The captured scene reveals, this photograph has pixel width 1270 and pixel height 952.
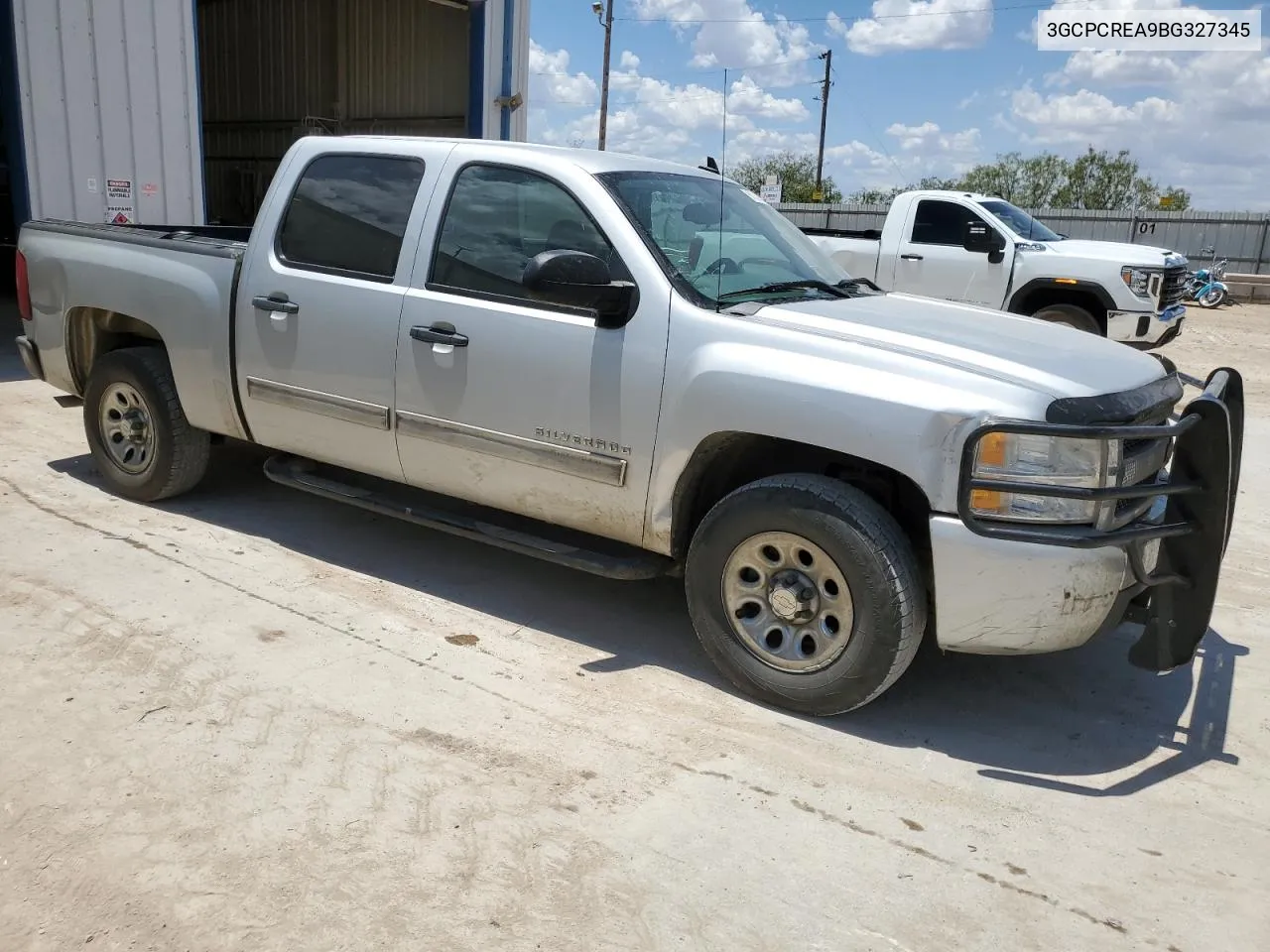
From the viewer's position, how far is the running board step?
4.17 m

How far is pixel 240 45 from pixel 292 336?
17.7 metres

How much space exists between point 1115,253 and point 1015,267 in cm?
107

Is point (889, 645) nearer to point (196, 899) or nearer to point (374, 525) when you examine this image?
point (196, 899)

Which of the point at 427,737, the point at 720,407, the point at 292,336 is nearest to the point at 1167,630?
the point at 720,407

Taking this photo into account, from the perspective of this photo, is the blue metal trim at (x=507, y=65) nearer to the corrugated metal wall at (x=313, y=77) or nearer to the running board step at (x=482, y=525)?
the corrugated metal wall at (x=313, y=77)

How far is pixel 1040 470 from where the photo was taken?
10.8 ft

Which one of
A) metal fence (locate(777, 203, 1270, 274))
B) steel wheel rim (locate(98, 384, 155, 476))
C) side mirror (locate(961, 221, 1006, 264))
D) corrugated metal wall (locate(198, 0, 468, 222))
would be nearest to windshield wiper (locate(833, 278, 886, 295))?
steel wheel rim (locate(98, 384, 155, 476))

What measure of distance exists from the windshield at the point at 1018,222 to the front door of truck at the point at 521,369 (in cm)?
934

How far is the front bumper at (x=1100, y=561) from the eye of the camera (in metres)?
3.28

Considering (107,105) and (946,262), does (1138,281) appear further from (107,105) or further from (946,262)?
(107,105)

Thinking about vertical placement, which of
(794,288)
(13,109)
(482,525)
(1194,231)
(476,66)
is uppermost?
(476,66)

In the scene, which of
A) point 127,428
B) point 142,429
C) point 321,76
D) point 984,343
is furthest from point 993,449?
point 321,76

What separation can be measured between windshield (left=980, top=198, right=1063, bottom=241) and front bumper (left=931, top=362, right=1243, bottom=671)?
934cm

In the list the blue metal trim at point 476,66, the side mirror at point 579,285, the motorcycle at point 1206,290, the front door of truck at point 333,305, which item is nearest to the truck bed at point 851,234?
the blue metal trim at point 476,66
